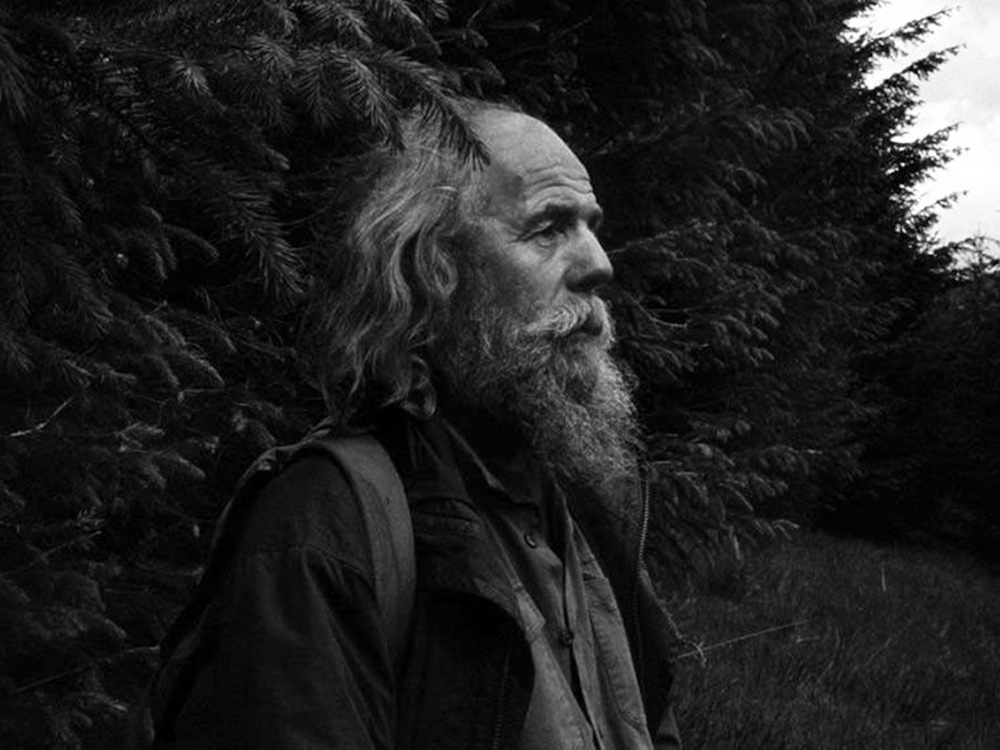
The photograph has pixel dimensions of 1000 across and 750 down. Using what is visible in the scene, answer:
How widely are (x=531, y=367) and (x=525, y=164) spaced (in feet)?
1.16

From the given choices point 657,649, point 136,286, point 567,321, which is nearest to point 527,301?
point 567,321

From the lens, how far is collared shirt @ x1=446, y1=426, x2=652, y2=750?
6.43 feet

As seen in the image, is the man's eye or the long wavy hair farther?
the man's eye

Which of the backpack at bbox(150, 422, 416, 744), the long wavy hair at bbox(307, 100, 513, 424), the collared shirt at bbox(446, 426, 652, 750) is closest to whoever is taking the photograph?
the backpack at bbox(150, 422, 416, 744)

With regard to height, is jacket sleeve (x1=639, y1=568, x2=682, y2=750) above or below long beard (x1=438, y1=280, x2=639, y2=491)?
below

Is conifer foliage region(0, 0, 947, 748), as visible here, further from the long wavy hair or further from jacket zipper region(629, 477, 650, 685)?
jacket zipper region(629, 477, 650, 685)

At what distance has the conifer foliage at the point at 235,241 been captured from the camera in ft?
6.82

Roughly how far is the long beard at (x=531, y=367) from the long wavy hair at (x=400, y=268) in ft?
0.18

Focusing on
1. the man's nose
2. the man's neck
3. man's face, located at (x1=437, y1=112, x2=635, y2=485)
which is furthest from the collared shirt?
the man's nose

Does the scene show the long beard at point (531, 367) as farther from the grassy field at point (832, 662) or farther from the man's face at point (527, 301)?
the grassy field at point (832, 662)

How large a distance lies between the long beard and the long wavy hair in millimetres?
54

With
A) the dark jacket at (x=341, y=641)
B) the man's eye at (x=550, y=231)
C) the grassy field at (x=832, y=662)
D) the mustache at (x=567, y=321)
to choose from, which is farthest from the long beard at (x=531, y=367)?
the grassy field at (x=832, y=662)

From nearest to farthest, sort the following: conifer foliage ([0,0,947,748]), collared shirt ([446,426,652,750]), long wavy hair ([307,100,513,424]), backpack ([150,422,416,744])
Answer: backpack ([150,422,416,744])
collared shirt ([446,426,652,750])
conifer foliage ([0,0,947,748])
long wavy hair ([307,100,513,424])

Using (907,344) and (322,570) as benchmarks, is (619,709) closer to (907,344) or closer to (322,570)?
(322,570)
